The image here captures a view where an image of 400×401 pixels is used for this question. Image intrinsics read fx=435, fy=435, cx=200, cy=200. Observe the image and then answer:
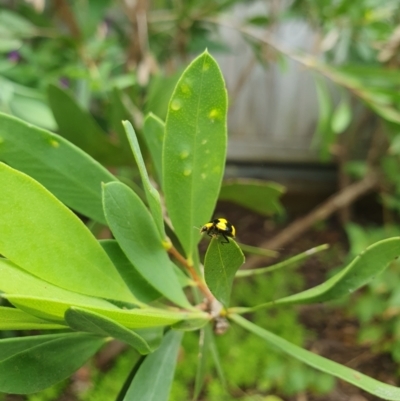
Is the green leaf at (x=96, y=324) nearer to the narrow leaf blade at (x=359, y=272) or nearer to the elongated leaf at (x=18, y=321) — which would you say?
the elongated leaf at (x=18, y=321)

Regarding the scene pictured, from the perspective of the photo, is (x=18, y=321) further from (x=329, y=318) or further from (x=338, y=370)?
(x=329, y=318)

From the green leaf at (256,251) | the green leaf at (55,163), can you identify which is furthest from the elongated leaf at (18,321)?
the green leaf at (256,251)

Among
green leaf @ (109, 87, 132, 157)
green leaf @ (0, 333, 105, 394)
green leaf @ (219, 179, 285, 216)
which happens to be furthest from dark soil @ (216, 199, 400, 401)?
green leaf @ (0, 333, 105, 394)

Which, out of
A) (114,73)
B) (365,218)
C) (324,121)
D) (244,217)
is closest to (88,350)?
(324,121)

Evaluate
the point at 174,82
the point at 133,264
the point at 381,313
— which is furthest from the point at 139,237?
the point at 381,313

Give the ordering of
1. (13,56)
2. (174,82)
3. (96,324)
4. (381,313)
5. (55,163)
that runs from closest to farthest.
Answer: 1. (96,324)
2. (55,163)
3. (174,82)
4. (13,56)
5. (381,313)

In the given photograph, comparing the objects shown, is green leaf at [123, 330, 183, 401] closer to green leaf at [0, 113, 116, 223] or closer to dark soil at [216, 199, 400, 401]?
green leaf at [0, 113, 116, 223]

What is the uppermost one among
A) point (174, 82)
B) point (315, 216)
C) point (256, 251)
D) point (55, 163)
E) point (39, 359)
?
point (315, 216)

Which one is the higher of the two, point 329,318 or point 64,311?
point 329,318
